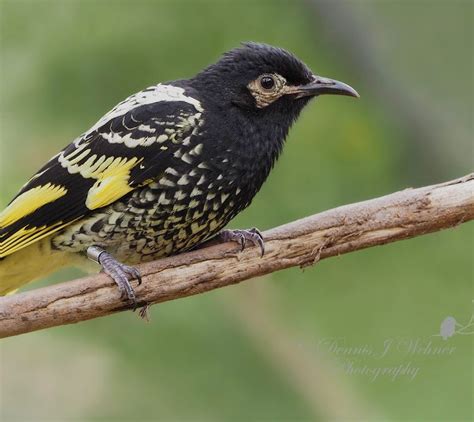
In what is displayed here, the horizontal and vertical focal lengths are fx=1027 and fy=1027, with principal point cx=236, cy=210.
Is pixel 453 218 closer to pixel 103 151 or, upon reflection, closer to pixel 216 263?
pixel 216 263

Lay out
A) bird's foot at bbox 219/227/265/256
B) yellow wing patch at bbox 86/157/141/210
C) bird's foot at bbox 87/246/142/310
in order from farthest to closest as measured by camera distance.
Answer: yellow wing patch at bbox 86/157/141/210 < bird's foot at bbox 219/227/265/256 < bird's foot at bbox 87/246/142/310

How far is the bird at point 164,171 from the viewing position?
4.57 m

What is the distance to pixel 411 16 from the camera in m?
6.49

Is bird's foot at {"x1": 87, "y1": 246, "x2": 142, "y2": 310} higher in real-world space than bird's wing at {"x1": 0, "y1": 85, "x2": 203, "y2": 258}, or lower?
lower

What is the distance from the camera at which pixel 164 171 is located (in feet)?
15.0

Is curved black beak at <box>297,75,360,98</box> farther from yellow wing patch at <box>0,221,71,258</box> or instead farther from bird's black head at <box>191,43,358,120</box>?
yellow wing patch at <box>0,221,71,258</box>

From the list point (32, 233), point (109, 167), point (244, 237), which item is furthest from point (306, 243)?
point (32, 233)

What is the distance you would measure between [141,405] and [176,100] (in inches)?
58.1

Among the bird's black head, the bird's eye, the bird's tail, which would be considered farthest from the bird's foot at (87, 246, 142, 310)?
the bird's eye

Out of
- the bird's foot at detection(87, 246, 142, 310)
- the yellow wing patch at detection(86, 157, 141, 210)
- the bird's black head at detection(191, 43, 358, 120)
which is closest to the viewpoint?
the bird's foot at detection(87, 246, 142, 310)

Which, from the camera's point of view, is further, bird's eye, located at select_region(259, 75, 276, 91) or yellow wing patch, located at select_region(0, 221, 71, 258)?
bird's eye, located at select_region(259, 75, 276, 91)

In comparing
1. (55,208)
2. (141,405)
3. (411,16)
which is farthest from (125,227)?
(411,16)

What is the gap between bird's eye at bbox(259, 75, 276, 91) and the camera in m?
4.77

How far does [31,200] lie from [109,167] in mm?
384
